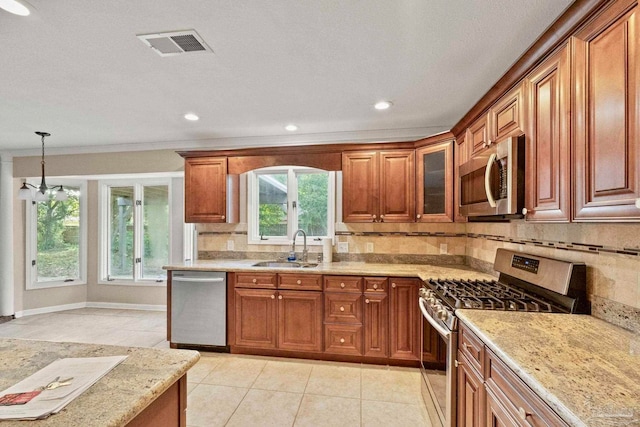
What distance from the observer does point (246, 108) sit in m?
2.88

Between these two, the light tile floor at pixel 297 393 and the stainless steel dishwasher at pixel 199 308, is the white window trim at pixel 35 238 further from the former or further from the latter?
the stainless steel dishwasher at pixel 199 308

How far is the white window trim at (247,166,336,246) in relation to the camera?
3657 millimetres

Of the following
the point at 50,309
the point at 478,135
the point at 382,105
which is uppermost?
the point at 382,105

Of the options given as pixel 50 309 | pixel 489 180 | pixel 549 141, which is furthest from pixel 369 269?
pixel 50 309

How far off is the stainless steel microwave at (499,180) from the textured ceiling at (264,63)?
66cm

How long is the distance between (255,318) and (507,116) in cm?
278

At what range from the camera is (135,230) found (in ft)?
15.7

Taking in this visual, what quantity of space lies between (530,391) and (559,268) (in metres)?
1.03

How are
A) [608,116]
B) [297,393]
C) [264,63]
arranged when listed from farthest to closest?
[297,393] < [264,63] < [608,116]

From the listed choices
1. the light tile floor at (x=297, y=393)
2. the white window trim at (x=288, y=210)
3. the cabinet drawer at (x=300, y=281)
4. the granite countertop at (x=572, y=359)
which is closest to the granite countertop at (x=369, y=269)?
the cabinet drawer at (x=300, y=281)

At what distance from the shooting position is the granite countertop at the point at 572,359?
822mm

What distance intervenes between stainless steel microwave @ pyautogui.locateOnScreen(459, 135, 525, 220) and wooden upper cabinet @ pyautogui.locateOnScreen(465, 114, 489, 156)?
0.13 metres

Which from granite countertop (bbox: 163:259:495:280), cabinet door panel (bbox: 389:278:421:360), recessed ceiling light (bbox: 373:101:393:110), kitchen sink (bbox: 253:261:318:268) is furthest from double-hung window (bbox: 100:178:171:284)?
cabinet door panel (bbox: 389:278:421:360)

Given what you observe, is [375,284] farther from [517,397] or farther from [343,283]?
[517,397]
